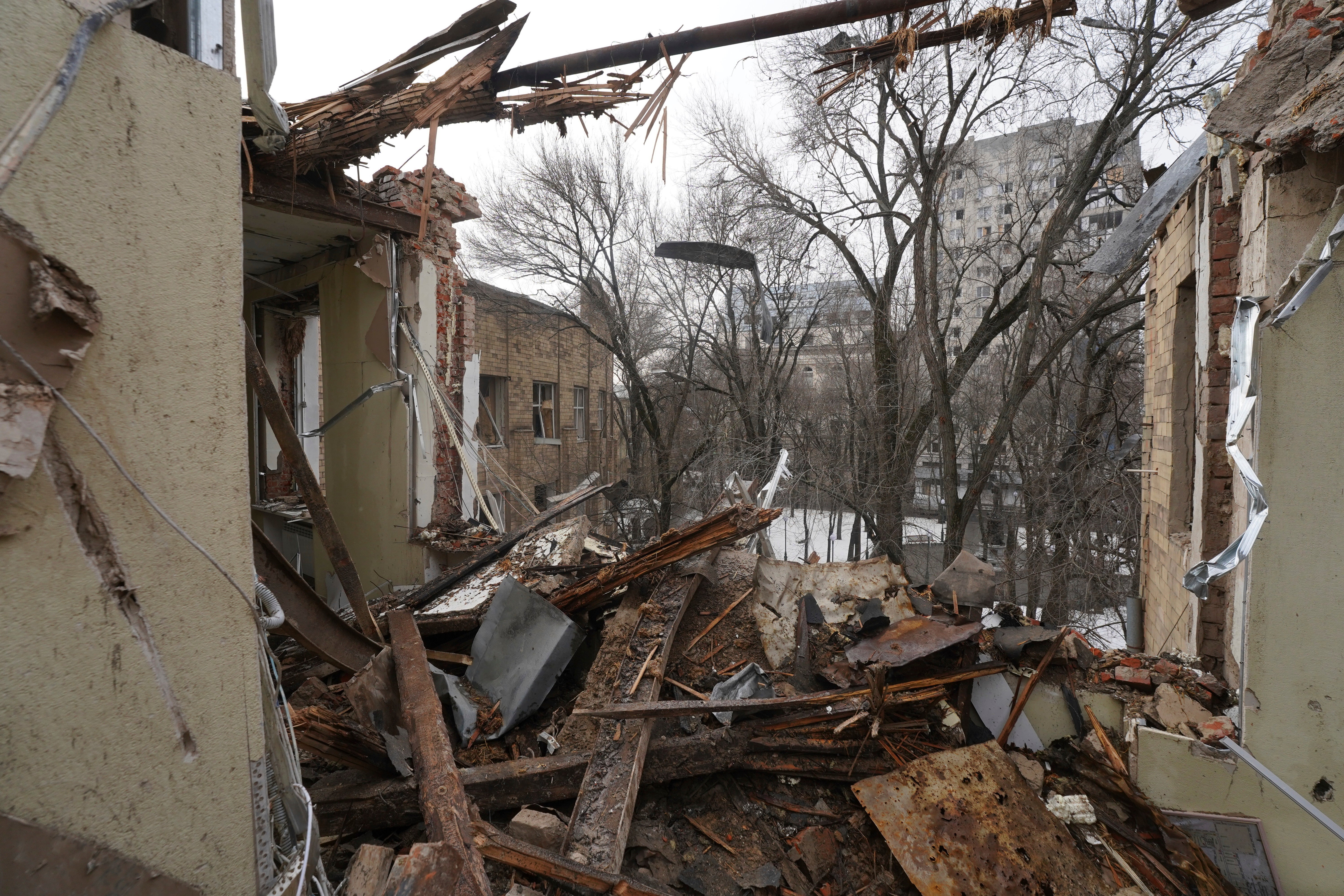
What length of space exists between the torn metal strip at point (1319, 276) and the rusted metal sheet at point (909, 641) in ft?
6.50

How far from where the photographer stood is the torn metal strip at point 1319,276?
7.55ft

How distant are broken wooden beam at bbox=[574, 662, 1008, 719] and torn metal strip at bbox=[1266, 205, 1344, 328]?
2.06 m

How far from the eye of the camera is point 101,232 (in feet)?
4.84

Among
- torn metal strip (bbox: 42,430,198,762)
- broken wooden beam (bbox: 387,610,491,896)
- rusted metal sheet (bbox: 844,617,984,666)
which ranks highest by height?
torn metal strip (bbox: 42,430,198,762)

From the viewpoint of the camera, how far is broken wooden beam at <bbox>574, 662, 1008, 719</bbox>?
9.53 feet

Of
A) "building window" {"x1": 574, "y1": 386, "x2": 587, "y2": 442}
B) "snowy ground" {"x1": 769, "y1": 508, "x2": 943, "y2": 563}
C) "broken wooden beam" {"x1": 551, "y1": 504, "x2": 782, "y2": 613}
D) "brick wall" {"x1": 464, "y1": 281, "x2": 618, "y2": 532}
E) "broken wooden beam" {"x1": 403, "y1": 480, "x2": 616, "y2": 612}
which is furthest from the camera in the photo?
"building window" {"x1": 574, "y1": 386, "x2": 587, "y2": 442}

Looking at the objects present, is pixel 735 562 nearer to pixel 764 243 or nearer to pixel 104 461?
pixel 104 461

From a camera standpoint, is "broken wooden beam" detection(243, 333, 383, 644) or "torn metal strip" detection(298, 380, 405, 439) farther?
"torn metal strip" detection(298, 380, 405, 439)

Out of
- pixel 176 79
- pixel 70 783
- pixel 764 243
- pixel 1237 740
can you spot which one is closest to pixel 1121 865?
pixel 1237 740

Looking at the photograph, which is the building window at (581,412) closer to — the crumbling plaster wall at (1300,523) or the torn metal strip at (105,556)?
the crumbling plaster wall at (1300,523)

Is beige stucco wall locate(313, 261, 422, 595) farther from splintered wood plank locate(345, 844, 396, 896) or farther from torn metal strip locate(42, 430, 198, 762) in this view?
torn metal strip locate(42, 430, 198, 762)

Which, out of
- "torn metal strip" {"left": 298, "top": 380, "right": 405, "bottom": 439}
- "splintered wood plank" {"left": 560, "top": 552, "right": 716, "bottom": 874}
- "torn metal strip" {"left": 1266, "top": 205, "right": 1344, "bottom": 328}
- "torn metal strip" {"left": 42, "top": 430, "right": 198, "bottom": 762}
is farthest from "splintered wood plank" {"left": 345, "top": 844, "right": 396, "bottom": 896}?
"torn metal strip" {"left": 298, "top": 380, "right": 405, "bottom": 439}

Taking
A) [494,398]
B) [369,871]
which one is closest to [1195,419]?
[369,871]

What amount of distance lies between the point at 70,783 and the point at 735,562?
3753mm
